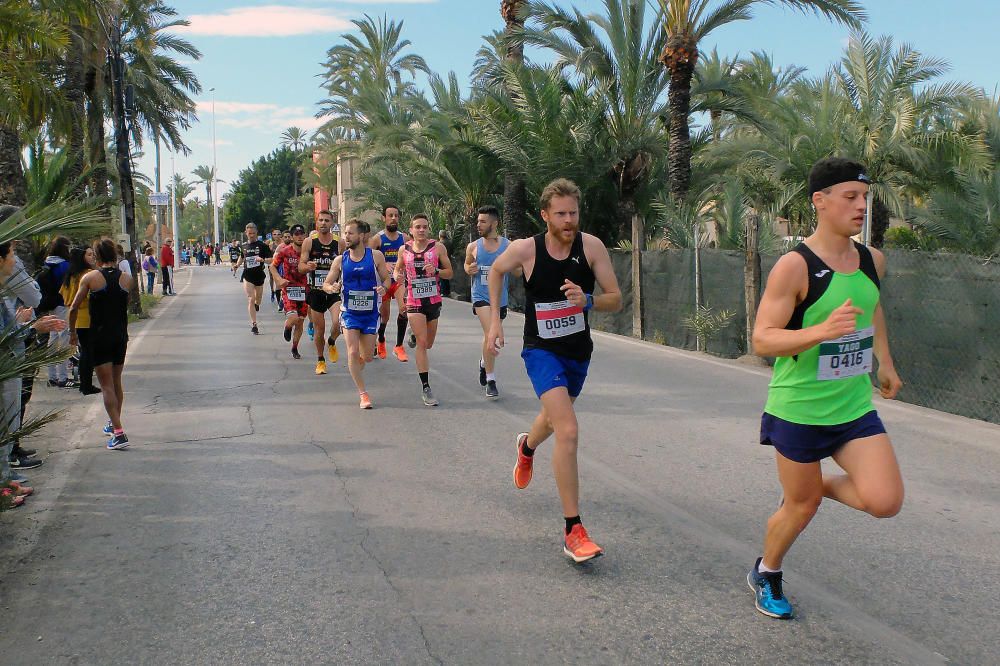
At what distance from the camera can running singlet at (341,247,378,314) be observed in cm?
969

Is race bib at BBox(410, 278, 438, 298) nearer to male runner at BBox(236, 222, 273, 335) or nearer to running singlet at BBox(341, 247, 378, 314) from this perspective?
running singlet at BBox(341, 247, 378, 314)

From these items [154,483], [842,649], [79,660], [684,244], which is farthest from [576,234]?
[684,244]

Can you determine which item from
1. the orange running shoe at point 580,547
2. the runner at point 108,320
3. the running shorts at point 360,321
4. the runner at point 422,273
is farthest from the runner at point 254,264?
the orange running shoe at point 580,547

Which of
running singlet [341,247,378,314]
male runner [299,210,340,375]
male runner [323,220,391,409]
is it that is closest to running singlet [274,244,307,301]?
male runner [299,210,340,375]

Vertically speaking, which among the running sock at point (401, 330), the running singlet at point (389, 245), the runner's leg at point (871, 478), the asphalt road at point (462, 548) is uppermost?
the running singlet at point (389, 245)

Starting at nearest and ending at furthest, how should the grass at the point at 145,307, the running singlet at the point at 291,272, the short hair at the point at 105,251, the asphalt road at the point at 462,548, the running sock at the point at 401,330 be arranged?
the asphalt road at the point at 462,548 → the short hair at the point at 105,251 → the running sock at the point at 401,330 → the running singlet at the point at 291,272 → the grass at the point at 145,307

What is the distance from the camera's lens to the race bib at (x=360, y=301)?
9.68 meters

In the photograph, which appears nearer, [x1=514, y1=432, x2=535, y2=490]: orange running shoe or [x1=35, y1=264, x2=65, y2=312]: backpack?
[x1=514, y1=432, x2=535, y2=490]: orange running shoe

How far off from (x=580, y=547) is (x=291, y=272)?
10824 mm

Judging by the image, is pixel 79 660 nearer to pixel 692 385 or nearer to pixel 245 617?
pixel 245 617

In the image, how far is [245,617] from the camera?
13.8 ft

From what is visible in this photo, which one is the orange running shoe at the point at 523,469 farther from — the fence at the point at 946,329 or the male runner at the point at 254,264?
the male runner at the point at 254,264

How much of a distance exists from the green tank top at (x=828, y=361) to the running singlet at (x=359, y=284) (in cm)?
634

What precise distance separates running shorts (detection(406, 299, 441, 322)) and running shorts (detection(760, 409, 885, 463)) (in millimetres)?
6724
